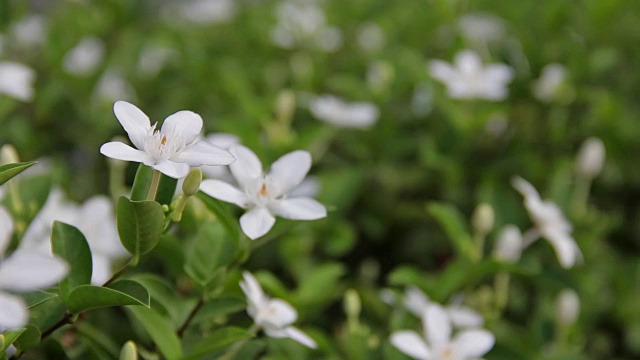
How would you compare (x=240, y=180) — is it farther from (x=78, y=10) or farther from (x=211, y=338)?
(x=78, y=10)

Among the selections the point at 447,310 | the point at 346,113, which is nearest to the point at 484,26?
the point at 346,113

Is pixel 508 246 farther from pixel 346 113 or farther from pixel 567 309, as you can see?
pixel 346 113

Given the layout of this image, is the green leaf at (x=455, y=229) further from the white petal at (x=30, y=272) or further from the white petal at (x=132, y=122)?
the white petal at (x=30, y=272)

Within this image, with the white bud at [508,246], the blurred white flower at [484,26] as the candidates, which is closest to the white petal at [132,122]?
the white bud at [508,246]

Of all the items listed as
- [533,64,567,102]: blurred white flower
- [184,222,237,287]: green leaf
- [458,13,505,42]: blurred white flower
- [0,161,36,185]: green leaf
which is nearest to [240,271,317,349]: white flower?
[184,222,237,287]: green leaf

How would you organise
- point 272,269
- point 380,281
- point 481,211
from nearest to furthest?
point 481,211
point 272,269
point 380,281

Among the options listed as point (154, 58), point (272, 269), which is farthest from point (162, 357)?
point (154, 58)
